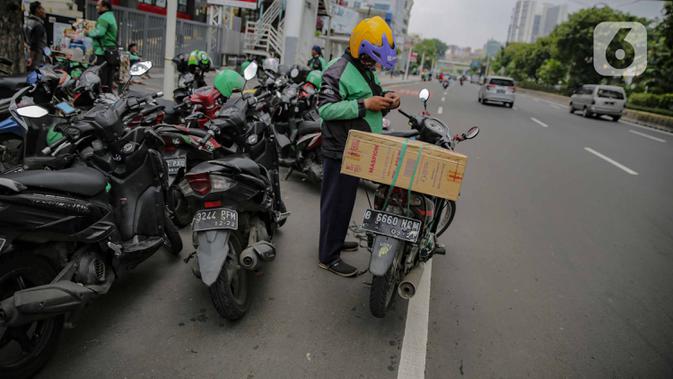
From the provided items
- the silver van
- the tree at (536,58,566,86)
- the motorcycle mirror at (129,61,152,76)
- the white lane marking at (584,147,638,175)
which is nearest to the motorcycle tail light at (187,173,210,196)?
the motorcycle mirror at (129,61,152,76)

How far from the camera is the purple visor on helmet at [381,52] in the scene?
319cm

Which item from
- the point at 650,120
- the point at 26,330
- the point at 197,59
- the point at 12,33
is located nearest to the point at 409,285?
the point at 26,330

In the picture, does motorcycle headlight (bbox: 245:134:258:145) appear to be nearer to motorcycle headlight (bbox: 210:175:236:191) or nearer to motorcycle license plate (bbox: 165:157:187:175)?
motorcycle license plate (bbox: 165:157:187:175)

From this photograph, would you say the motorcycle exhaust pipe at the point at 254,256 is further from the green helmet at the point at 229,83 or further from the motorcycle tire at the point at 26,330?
the green helmet at the point at 229,83

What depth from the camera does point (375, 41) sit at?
3184mm

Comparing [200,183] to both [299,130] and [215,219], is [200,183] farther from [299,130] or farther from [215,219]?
[299,130]

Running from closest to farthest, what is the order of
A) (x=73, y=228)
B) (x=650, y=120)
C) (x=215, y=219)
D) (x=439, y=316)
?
(x=73, y=228), (x=215, y=219), (x=439, y=316), (x=650, y=120)

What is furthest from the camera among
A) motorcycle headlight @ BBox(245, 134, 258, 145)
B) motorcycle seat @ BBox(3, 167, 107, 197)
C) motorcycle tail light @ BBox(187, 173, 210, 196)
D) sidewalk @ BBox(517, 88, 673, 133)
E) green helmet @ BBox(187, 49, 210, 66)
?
sidewalk @ BBox(517, 88, 673, 133)

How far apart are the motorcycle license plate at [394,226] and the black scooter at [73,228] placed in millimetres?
1436

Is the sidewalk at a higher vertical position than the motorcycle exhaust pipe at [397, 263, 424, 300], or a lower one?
higher

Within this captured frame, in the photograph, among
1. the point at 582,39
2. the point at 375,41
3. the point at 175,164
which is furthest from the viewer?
→ the point at 582,39

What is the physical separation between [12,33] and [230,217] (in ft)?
19.0

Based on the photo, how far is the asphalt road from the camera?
264cm

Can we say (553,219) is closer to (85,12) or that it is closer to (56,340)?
(56,340)
